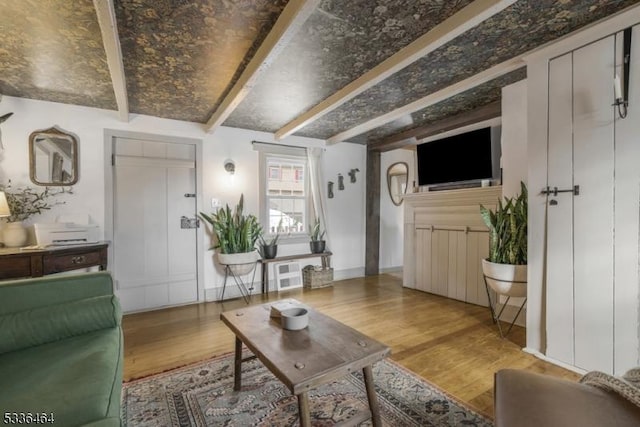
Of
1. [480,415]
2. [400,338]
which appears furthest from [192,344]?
[480,415]

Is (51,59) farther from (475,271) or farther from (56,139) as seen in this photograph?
(475,271)

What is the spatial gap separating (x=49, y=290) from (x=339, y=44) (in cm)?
228

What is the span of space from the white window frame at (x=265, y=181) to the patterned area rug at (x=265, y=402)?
2300mm

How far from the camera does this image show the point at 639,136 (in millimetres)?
1642

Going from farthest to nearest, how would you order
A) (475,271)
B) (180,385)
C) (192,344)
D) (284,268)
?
1. (284,268)
2. (475,271)
3. (192,344)
4. (180,385)

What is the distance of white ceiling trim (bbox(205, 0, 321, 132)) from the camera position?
1.45 meters

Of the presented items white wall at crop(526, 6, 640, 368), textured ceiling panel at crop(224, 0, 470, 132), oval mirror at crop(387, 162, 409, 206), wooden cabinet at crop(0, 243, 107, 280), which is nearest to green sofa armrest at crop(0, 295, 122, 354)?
wooden cabinet at crop(0, 243, 107, 280)

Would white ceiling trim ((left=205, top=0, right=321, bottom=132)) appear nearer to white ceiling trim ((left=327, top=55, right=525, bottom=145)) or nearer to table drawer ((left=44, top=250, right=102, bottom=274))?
white ceiling trim ((left=327, top=55, right=525, bottom=145))

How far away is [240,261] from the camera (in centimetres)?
336

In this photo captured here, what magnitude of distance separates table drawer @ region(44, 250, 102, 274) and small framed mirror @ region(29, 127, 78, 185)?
87 cm

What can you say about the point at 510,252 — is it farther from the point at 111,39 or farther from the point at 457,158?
the point at 111,39

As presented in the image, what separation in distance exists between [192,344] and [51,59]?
7.91 feet

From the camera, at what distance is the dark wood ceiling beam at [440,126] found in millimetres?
3014

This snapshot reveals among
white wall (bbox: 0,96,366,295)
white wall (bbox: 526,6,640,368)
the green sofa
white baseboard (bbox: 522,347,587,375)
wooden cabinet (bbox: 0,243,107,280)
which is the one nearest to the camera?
the green sofa
